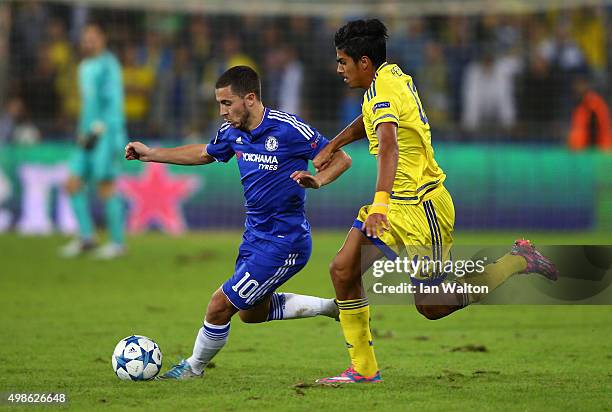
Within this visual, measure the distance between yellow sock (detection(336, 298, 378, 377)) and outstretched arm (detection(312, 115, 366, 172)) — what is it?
2.84ft

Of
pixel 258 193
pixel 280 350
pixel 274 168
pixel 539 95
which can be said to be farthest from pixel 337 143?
pixel 539 95

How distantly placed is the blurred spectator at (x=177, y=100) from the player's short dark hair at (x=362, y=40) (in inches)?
484

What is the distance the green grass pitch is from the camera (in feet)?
21.0

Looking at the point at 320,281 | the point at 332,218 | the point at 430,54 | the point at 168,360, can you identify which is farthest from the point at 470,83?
the point at 168,360

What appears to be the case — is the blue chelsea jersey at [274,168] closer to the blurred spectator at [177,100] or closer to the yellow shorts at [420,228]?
the yellow shorts at [420,228]

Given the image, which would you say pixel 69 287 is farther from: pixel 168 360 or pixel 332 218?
pixel 332 218

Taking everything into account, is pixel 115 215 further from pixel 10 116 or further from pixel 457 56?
pixel 457 56

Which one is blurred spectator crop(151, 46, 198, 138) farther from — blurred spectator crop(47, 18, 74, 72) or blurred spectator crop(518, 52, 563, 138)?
blurred spectator crop(518, 52, 563, 138)

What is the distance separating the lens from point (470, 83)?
1967 cm

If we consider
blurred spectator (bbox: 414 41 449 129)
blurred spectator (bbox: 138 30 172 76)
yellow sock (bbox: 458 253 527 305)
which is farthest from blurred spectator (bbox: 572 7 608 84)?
yellow sock (bbox: 458 253 527 305)

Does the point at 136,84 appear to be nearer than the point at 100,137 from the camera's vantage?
No

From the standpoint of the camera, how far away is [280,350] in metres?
8.48

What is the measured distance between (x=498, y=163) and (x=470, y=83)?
76.9 inches

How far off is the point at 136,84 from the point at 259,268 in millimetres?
13299
